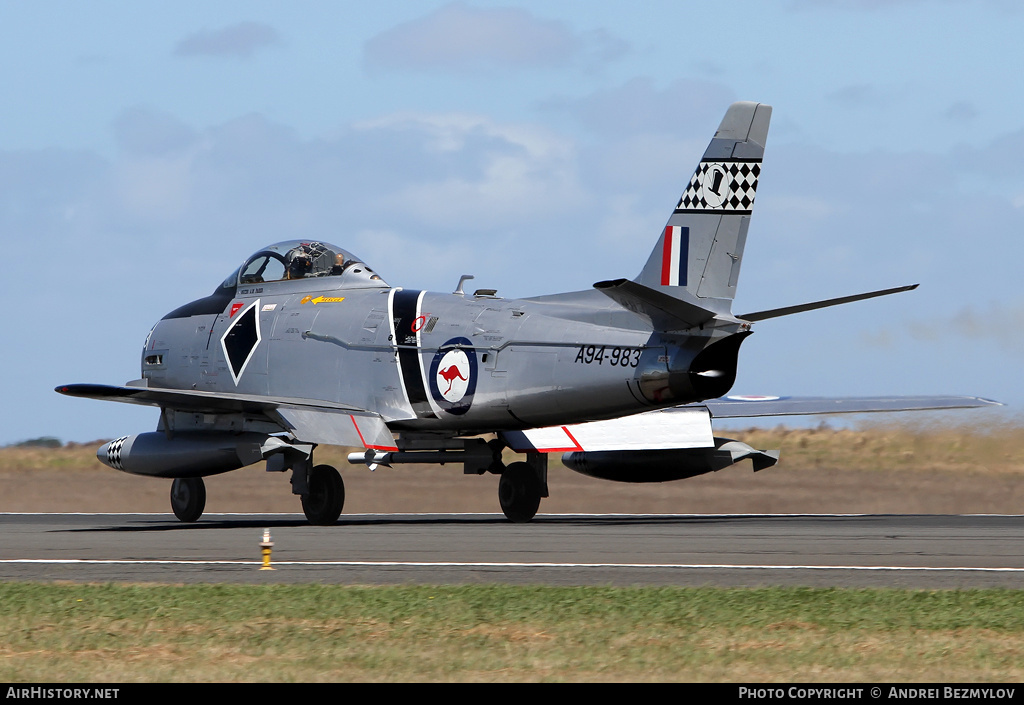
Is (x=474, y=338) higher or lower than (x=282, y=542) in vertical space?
higher

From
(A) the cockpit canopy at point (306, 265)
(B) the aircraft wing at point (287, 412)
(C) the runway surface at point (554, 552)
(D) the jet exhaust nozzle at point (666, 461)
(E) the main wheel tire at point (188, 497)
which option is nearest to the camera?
(C) the runway surface at point (554, 552)

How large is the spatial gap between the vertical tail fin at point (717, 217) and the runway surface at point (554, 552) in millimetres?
3810

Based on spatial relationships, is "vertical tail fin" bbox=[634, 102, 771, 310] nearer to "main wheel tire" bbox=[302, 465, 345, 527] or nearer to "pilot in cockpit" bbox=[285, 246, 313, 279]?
"main wheel tire" bbox=[302, 465, 345, 527]

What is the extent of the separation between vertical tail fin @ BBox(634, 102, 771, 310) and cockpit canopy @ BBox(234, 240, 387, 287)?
7.02m

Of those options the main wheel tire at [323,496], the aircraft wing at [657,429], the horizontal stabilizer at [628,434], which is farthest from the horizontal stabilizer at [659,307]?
the main wheel tire at [323,496]

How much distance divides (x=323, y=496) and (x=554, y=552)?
8.18 m

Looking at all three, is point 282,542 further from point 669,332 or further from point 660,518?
point 660,518

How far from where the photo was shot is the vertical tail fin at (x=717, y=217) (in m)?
21.1

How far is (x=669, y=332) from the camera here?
21234mm

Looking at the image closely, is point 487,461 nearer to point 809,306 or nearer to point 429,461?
point 429,461

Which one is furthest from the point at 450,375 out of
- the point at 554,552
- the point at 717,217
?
the point at 554,552

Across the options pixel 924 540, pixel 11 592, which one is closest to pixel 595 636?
pixel 11 592

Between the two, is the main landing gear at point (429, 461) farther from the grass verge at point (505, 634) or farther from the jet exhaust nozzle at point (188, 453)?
the grass verge at point (505, 634)
